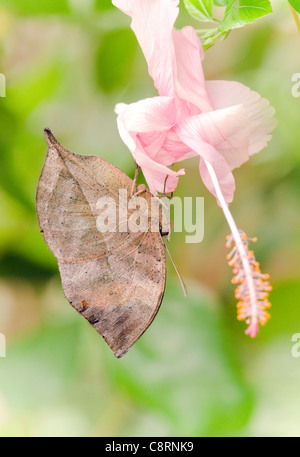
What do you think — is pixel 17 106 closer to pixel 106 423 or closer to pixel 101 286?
pixel 101 286

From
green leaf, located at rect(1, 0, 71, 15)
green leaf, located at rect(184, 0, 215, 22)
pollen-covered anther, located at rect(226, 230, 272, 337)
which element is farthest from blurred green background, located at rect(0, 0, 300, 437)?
pollen-covered anther, located at rect(226, 230, 272, 337)

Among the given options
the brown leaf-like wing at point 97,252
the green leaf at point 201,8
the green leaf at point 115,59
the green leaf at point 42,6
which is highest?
the green leaf at point 42,6

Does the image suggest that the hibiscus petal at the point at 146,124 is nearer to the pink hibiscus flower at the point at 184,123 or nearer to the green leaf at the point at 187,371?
the pink hibiscus flower at the point at 184,123

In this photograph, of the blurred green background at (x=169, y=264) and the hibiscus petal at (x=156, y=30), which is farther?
the blurred green background at (x=169, y=264)

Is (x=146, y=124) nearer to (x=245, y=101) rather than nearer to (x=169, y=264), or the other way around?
(x=245, y=101)

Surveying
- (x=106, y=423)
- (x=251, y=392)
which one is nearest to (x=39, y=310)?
Result: (x=106, y=423)

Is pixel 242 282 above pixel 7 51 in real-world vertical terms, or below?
below

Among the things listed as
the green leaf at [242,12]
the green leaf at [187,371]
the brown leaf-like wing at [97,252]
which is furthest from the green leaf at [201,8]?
the green leaf at [187,371]

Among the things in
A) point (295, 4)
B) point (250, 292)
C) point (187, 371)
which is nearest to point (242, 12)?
point (295, 4)
